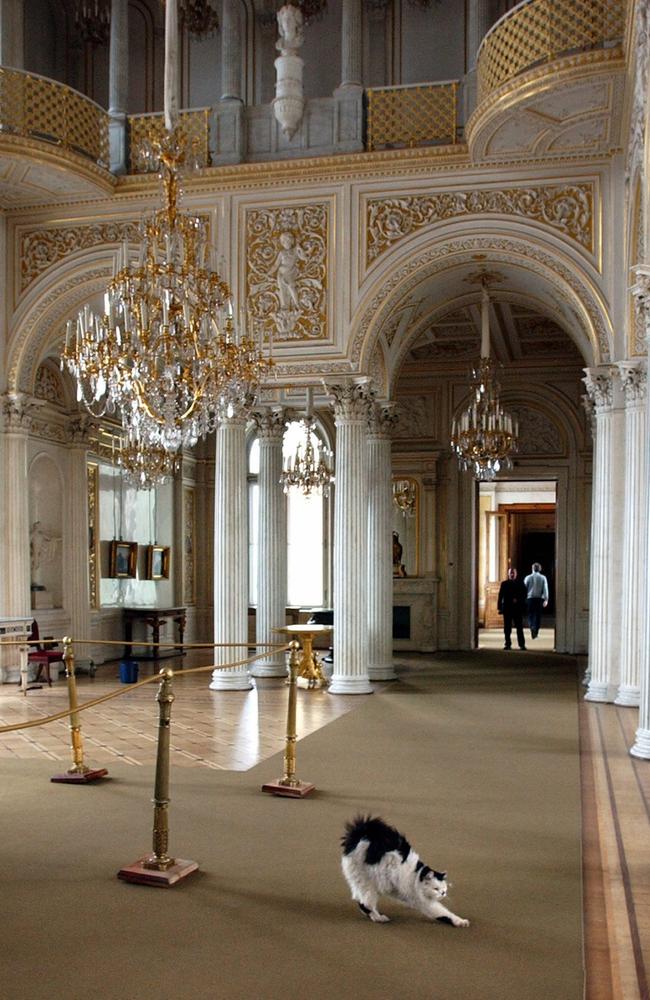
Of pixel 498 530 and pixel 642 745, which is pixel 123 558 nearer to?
pixel 642 745

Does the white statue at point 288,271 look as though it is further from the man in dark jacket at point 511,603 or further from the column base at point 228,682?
the man in dark jacket at point 511,603

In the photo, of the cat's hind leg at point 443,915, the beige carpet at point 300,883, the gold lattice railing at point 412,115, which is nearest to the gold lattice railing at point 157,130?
the gold lattice railing at point 412,115

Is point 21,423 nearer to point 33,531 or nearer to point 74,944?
point 33,531

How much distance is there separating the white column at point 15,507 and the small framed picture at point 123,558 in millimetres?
3268

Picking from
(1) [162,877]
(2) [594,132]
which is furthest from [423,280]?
(1) [162,877]

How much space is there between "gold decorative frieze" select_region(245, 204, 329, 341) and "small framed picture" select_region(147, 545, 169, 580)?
716 centimetres

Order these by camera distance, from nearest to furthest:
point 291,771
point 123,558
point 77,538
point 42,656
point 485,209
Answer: point 291,771
point 485,209
point 42,656
point 77,538
point 123,558

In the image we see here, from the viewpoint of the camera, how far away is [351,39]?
41.8 ft

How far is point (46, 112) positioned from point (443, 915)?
1076 centimetres

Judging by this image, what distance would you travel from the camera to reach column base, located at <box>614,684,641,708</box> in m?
10.9

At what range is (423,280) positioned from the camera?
12422 mm

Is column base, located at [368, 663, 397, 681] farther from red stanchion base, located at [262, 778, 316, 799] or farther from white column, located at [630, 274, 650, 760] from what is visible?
red stanchion base, located at [262, 778, 316, 799]

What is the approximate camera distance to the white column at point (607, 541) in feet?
38.3

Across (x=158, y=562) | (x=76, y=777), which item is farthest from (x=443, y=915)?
(x=158, y=562)
